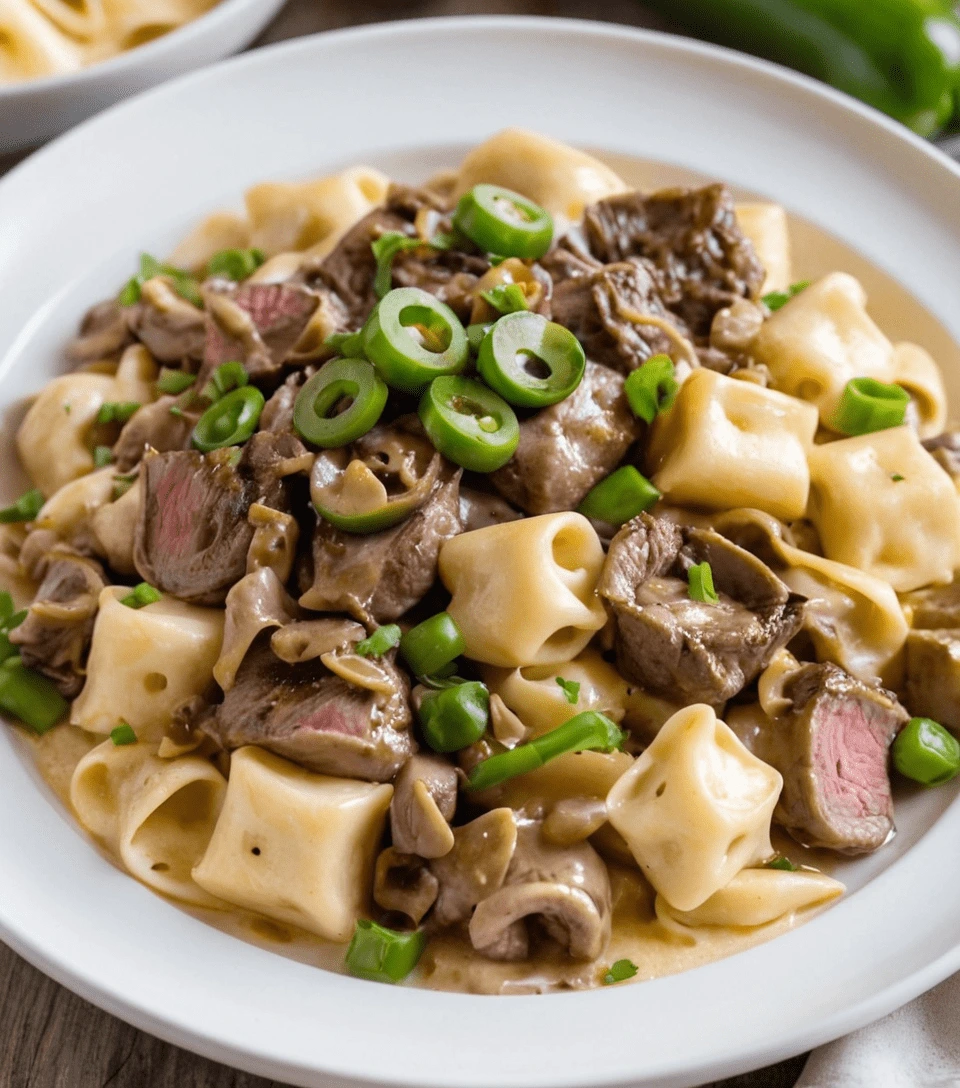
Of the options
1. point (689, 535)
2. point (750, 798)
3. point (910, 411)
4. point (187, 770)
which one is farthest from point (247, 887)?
point (910, 411)

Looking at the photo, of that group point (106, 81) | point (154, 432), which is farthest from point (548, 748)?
point (106, 81)

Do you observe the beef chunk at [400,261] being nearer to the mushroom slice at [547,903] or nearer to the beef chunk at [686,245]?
the beef chunk at [686,245]

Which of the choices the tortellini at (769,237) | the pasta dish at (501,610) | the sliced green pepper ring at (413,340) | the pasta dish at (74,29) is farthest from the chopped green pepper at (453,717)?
the pasta dish at (74,29)

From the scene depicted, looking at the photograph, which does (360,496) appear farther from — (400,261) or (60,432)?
(60,432)

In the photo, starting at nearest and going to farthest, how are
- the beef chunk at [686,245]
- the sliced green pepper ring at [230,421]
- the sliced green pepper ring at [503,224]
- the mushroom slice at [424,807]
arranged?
the mushroom slice at [424,807] → the sliced green pepper ring at [230,421] → the sliced green pepper ring at [503,224] → the beef chunk at [686,245]

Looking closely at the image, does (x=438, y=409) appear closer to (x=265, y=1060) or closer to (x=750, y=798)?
(x=750, y=798)

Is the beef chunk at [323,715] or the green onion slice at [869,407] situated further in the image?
the green onion slice at [869,407]
